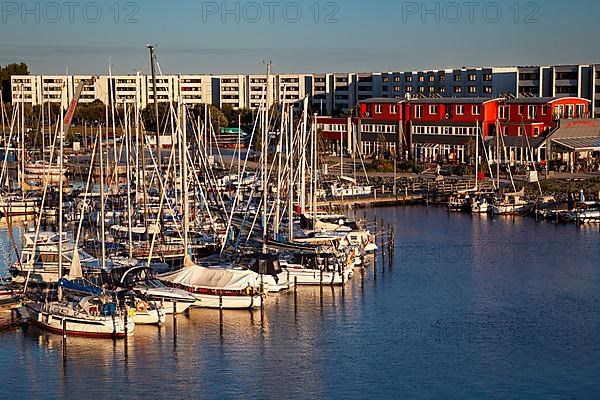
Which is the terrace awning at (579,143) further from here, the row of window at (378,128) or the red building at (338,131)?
the red building at (338,131)

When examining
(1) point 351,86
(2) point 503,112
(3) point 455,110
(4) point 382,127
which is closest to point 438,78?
(1) point 351,86

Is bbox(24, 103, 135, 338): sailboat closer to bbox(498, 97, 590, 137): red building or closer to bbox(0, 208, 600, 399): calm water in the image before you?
bbox(0, 208, 600, 399): calm water

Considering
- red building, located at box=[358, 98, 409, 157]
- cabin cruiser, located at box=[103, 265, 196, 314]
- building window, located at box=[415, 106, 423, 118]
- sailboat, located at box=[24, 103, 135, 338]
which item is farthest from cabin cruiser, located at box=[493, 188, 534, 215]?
sailboat, located at box=[24, 103, 135, 338]

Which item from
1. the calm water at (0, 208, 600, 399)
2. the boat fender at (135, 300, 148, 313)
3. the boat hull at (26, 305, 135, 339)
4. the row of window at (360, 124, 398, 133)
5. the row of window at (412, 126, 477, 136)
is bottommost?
the calm water at (0, 208, 600, 399)

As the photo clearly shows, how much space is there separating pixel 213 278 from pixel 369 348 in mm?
3690

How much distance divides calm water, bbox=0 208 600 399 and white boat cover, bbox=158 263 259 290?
511mm

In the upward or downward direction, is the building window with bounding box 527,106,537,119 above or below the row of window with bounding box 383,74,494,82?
below

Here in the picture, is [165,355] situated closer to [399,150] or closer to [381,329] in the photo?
[381,329]

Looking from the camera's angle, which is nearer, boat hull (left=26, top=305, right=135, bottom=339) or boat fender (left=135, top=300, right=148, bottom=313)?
boat hull (left=26, top=305, right=135, bottom=339)

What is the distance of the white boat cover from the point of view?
60.9 feet

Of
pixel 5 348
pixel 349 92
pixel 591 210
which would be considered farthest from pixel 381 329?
pixel 349 92

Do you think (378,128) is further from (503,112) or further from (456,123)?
(503,112)

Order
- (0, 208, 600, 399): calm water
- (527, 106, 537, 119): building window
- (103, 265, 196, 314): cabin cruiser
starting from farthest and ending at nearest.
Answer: (527, 106, 537, 119): building window
(103, 265, 196, 314): cabin cruiser
(0, 208, 600, 399): calm water

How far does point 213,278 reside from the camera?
1872cm
